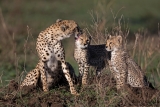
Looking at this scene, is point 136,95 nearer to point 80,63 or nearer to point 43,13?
point 80,63

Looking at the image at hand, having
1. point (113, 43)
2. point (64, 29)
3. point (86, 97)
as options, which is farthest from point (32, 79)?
point (113, 43)

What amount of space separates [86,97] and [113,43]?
41.3 inches

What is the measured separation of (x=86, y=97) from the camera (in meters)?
6.32

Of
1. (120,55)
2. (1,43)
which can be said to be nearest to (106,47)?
(120,55)

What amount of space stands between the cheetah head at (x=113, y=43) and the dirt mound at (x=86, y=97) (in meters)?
0.46

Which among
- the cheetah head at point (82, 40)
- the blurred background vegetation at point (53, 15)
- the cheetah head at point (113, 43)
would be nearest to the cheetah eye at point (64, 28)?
the cheetah head at point (82, 40)

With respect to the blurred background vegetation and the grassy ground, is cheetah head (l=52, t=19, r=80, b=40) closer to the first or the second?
the grassy ground

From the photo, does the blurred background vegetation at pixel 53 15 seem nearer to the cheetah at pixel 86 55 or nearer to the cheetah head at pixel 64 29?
the cheetah at pixel 86 55

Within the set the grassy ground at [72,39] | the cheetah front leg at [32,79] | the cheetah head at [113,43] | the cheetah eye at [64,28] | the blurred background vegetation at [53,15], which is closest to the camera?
the grassy ground at [72,39]

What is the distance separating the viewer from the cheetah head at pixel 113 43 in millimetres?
7027

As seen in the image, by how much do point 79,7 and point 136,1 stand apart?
3.86 meters

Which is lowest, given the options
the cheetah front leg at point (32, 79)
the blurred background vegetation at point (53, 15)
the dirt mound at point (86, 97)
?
the dirt mound at point (86, 97)

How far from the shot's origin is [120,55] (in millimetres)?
7078

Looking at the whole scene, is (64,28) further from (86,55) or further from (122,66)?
(122,66)
